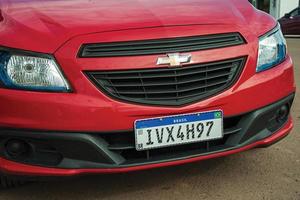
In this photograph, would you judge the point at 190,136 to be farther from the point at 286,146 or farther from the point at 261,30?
the point at 286,146

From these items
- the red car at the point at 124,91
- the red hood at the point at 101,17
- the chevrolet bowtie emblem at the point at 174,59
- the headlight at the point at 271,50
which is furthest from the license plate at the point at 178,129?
the red hood at the point at 101,17

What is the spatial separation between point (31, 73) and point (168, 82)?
2.52ft

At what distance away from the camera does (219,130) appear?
10.4 feet

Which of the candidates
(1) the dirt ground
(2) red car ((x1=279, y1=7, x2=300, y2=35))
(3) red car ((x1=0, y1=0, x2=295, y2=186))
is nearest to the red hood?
(3) red car ((x1=0, y1=0, x2=295, y2=186))

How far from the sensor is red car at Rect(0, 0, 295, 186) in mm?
2959

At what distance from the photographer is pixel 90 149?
299 cm

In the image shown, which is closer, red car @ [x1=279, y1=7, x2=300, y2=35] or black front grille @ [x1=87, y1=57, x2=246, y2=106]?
black front grille @ [x1=87, y1=57, x2=246, y2=106]

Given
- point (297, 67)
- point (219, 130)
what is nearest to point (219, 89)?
point (219, 130)

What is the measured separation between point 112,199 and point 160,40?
1.09 metres

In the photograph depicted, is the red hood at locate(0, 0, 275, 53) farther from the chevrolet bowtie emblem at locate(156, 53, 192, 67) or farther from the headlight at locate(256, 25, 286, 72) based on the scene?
the chevrolet bowtie emblem at locate(156, 53, 192, 67)

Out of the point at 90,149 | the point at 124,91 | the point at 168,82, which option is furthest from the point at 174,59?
the point at 90,149

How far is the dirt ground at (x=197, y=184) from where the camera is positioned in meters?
3.49

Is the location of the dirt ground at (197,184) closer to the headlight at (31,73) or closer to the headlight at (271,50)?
the headlight at (31,73)

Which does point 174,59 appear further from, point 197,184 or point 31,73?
point 197,184
